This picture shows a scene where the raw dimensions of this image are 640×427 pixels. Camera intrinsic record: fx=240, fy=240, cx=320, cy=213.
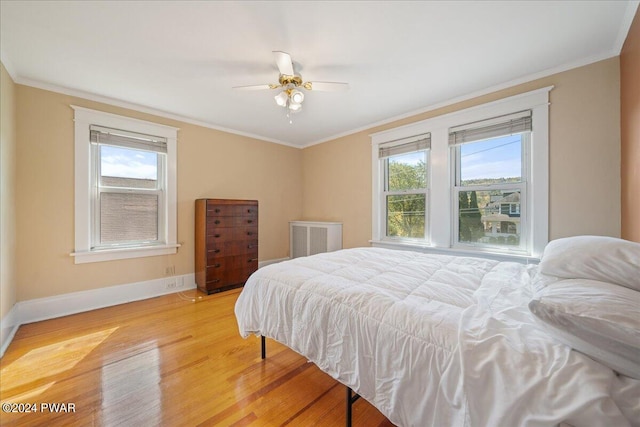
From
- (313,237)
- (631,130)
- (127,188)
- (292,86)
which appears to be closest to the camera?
(631,130)

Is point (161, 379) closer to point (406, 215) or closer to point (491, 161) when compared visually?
point (406, 215)

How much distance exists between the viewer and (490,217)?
A: 108 inches

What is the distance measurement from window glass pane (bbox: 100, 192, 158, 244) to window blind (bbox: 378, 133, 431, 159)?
10.8ft

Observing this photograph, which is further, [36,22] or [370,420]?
[36,22]

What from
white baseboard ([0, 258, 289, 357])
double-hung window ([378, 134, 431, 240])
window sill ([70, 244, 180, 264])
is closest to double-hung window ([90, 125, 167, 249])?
window sill ([70, 244, 180, 264])

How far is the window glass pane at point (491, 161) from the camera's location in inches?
101

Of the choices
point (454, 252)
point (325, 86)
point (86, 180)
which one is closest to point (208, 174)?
point (86, 180)

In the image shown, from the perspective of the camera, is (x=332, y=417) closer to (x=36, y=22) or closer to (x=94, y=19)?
(x=94, y=19)

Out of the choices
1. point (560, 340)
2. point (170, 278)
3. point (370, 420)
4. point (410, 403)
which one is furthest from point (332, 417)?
point (170, 278)

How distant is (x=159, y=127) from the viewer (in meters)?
3.21

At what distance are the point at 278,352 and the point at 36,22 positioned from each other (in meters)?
2.97

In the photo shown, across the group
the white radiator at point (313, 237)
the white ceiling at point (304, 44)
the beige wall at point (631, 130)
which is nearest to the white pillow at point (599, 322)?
the beige wall at point (631, 130)

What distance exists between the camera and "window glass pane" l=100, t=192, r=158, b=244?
293 centimetres

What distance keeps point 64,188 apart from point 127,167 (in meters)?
0.63
